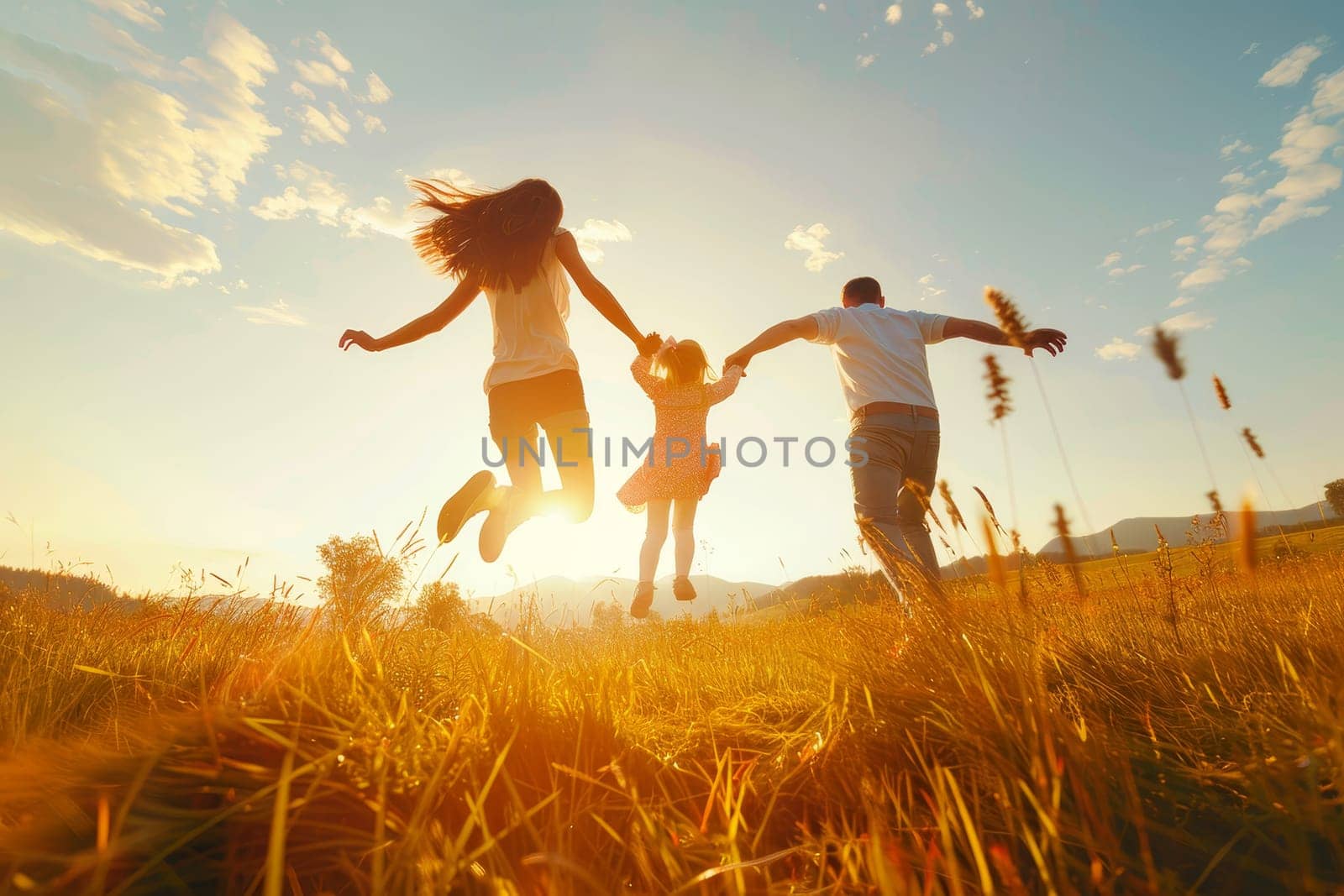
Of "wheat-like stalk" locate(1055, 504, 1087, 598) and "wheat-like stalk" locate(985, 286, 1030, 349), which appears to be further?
"wheat-like stalk" locate(985, 286, 1030, 349)

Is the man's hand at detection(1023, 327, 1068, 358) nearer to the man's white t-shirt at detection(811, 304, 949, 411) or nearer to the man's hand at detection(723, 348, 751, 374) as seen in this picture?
the man's white t-shirt at detection(811, 304, 949, 411)

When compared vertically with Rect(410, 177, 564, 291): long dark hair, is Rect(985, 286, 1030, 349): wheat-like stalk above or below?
below

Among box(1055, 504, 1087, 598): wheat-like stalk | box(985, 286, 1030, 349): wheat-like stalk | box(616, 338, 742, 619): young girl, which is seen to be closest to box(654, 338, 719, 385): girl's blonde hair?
box(616, 338, 742, 619): young girl

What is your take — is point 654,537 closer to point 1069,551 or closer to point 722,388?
point 722,388

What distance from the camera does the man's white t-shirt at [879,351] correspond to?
493cm

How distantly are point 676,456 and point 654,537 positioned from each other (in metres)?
0.96

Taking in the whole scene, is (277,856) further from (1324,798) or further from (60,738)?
(1324,798)

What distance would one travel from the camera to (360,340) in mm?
4863

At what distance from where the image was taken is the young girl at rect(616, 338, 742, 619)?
6.62 m

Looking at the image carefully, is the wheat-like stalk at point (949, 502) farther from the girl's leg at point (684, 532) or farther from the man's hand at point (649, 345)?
the girl's leg at point (684, 532)

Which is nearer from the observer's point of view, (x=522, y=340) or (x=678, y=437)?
(x=522, y=340)

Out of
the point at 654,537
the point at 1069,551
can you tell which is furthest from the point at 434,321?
the point at 1069,551

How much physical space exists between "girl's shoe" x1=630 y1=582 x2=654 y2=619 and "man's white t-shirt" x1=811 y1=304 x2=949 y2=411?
280 centimetres

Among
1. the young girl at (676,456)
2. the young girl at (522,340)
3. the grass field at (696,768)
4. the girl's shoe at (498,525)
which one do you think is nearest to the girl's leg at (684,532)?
the young girl at (676,456)
